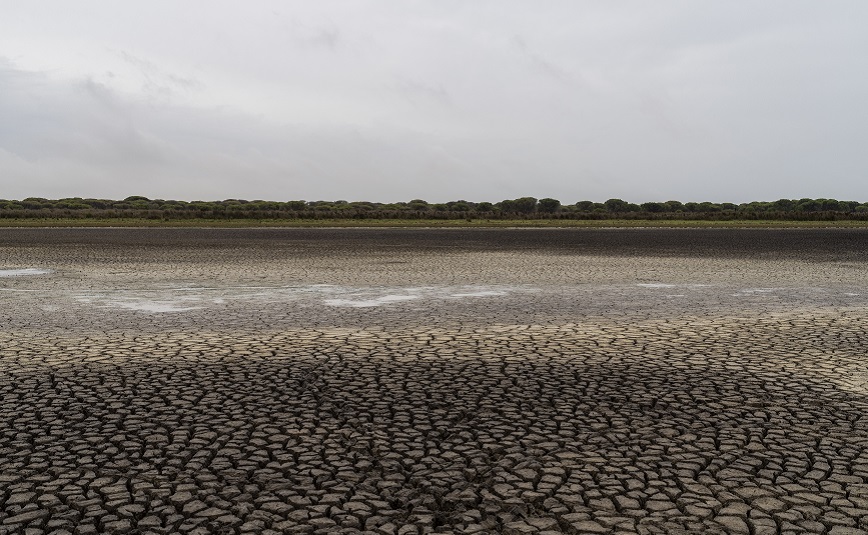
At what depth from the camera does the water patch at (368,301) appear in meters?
13.1

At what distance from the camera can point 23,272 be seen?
A: 1945cm

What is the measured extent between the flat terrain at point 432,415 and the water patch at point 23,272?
550cm

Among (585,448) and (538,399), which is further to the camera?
(538,399)

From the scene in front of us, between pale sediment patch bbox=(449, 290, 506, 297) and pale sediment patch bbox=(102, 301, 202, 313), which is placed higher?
pale sediment patch bbox=(449, 290, 506, 297)

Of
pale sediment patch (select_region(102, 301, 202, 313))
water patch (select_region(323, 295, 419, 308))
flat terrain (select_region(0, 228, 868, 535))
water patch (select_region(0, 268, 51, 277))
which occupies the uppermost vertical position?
flat terrain (select_region(0, 228, 868, 535))

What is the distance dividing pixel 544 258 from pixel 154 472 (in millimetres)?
21311

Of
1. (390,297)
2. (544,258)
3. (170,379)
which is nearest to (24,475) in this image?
(170,379)

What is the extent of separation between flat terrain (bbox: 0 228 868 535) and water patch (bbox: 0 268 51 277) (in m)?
5.50

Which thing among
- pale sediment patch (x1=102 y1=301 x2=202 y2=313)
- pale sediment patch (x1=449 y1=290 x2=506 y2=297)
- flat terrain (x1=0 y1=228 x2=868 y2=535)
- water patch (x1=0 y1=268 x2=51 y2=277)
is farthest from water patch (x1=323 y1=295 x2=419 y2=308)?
water patch (x1=0 y1=268 x2=51 y2=277)

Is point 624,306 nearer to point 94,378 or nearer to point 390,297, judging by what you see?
point 390,297

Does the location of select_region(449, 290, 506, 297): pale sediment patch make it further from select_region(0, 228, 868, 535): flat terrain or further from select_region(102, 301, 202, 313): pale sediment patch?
select_region(102, 301, 202, 313): pale sediment patch

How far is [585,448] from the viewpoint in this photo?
17.5ft

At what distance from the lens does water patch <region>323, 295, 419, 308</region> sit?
13117 millimetres

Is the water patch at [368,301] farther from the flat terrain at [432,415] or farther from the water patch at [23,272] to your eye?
the water patch at [23,272]
